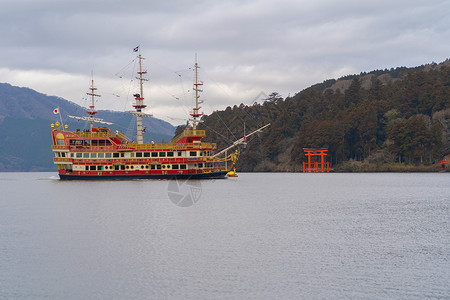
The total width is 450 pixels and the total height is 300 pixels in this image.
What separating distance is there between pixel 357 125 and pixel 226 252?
118 meters

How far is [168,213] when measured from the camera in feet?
157

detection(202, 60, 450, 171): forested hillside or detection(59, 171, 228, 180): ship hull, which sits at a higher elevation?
detection(202, 60, 450, 171): forested hillside

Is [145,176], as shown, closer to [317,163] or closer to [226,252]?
[317,163]

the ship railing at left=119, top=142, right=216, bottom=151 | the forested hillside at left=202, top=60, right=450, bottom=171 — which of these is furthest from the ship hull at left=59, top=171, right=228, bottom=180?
the forested hillside at left=202, top=60, right=450, bottom=171

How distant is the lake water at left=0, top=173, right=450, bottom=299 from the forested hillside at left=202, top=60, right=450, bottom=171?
79.0 metres

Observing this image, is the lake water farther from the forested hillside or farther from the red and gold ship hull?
the forested hillside

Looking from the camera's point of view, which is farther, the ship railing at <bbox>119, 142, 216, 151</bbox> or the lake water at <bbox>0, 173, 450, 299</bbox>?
the ship railing at <bbox>119, 142, 216, 151</bbox>

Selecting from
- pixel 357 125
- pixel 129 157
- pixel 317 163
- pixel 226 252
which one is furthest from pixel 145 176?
pixel 357 125

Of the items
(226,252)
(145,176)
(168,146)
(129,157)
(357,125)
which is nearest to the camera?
(226,252)

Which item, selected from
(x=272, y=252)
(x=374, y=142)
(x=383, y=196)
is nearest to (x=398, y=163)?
(x=374, y=142)

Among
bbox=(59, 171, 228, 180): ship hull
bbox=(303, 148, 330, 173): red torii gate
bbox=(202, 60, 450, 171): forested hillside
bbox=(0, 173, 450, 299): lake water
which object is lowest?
bbox=(0, 173, 450, 299): lake water

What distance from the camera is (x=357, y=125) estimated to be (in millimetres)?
141375

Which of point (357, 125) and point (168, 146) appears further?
point (357, 125)

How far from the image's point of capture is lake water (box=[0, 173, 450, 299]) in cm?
2261
